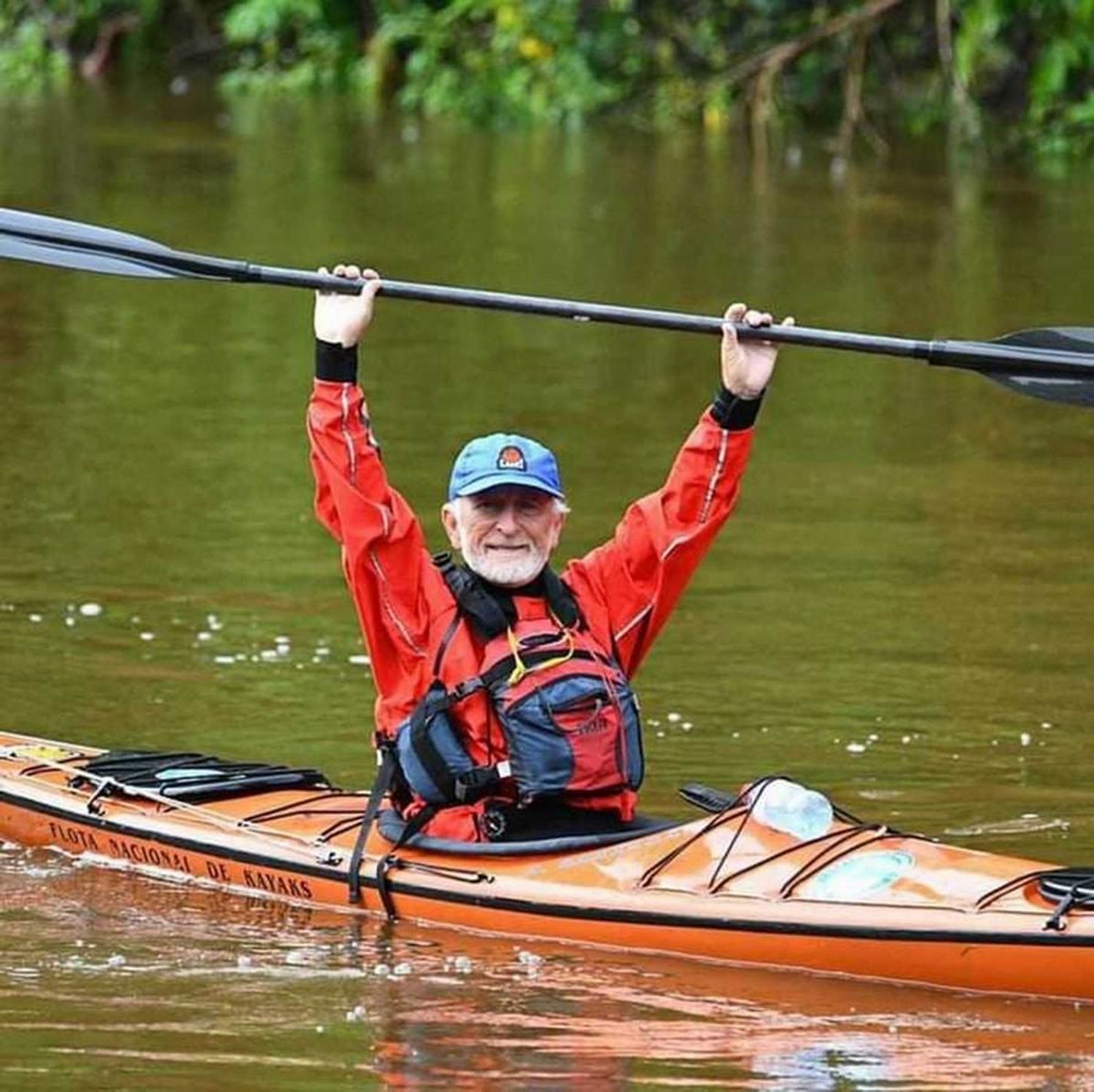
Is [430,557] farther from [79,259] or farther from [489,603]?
[79,259]

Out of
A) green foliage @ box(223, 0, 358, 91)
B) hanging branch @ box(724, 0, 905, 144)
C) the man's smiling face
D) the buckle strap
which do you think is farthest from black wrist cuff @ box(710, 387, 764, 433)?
green foliage @ box(223, 0, 358, 91)

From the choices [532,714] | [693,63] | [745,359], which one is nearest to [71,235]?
[745,359]

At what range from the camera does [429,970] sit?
616 centimetres

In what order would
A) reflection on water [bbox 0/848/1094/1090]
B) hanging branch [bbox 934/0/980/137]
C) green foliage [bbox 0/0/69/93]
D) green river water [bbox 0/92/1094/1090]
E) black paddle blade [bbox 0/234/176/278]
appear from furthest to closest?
green foliage [bbox 0/0/69/93] → hanging branch [bbox 934/0/980/137] → black paddle blade [bbox 0/234/176/278] → green river water [bbox 0/92/1094/1090] → reflection on water [bbox 0/848/1094/1090]

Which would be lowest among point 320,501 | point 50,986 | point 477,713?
point 50,986

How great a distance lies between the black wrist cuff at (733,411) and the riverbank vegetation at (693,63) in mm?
14450

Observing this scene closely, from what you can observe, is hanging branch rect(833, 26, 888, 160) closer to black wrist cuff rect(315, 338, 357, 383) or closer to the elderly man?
the elderly man

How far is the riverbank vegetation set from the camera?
22.8 meters

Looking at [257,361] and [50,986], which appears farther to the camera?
[257,361]

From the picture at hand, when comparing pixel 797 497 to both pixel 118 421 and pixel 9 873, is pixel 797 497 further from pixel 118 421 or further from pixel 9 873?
pixel 9 873

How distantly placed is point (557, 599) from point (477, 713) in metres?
0.29

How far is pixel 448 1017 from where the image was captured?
230 inches

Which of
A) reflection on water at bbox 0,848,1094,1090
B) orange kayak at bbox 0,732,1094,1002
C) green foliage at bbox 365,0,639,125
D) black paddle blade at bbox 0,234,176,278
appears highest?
green foliage at bbox 365,0,639,125

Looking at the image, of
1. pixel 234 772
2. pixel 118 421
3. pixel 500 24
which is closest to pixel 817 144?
pixel 500 24
